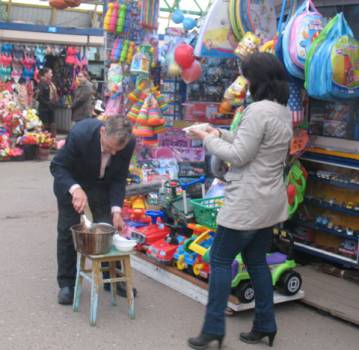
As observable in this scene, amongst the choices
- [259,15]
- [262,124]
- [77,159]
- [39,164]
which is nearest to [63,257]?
[77,159]

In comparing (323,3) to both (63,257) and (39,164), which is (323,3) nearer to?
(63,257)

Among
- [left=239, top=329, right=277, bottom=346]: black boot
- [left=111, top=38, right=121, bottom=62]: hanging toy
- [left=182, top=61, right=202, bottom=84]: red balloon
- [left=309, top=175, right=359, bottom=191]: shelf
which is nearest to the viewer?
[left=239, top=329, right=277, bottom=346]: black boot

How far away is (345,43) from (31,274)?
3.22 m

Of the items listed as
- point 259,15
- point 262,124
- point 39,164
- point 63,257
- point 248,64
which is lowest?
point 39,164

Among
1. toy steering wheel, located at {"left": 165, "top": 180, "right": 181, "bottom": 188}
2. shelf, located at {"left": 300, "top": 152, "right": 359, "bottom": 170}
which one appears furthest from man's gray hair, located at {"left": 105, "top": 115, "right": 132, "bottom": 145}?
shelf, located at {"left": 300, "top": 152, "right": 359, "bottom": 170}

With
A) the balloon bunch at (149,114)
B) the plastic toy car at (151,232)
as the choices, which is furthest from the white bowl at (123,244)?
the balloon bunch at (149,114)

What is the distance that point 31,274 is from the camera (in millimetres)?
5270

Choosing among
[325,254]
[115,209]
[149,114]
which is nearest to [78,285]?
[115,209]

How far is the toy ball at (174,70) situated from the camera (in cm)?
638

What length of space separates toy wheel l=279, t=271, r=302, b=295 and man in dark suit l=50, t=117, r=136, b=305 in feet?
4.20

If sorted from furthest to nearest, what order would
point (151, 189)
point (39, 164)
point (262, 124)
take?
point (39, 164), point (151, 189), point (262, 124)

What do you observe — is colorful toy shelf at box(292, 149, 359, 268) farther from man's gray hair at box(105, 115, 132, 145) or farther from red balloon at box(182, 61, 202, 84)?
man's gray hair at box(105, 115, 132, 145)

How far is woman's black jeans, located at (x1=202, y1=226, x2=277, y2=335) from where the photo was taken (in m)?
3.70

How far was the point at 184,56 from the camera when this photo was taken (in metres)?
6.18
